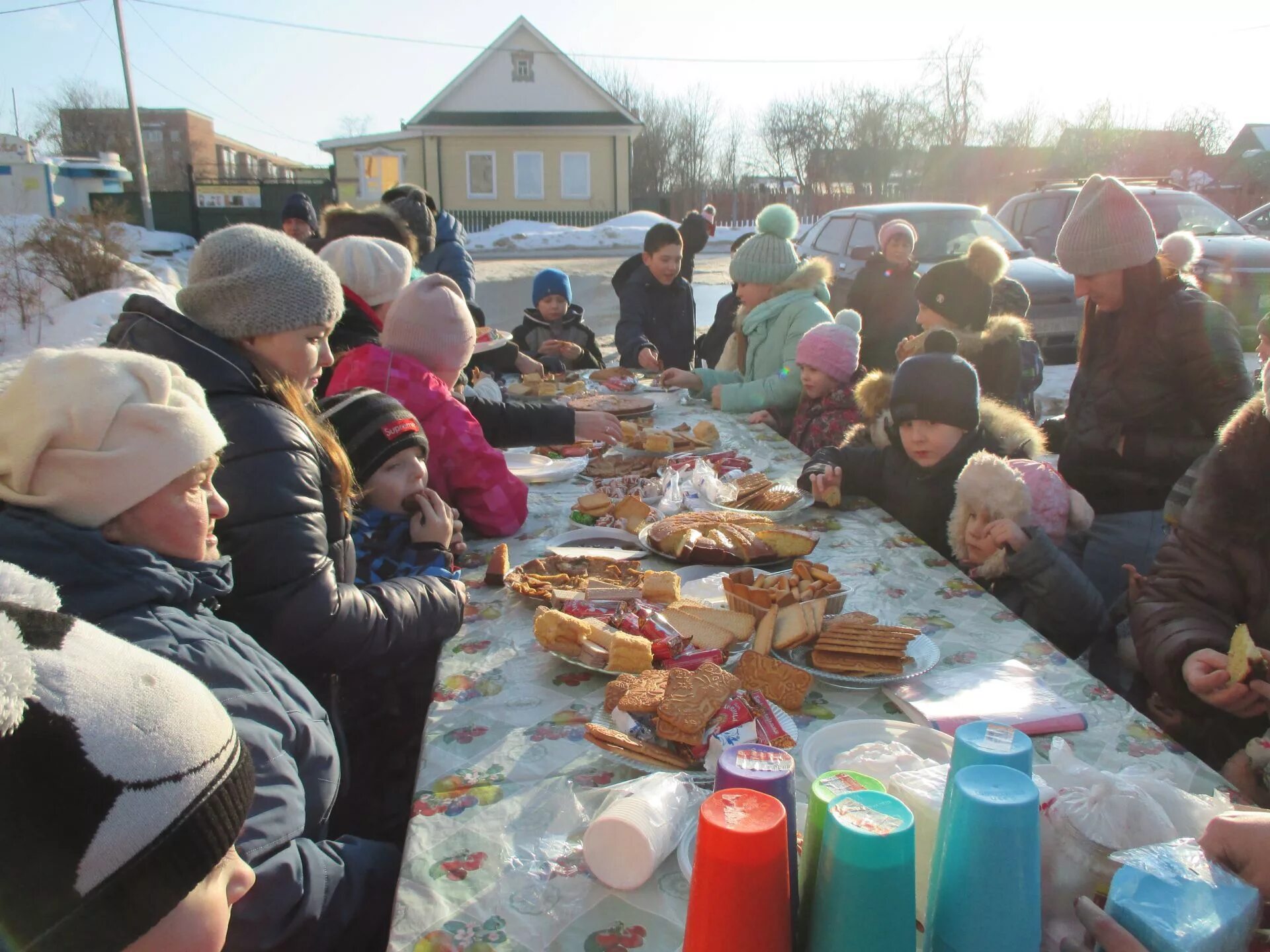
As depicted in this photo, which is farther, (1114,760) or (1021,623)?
(1021,623)

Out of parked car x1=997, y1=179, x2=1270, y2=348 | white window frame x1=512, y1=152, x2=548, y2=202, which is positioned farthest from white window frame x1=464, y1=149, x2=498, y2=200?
parked car x1=997, y1=179, x2=1270, y2=348

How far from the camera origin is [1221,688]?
1895 mm

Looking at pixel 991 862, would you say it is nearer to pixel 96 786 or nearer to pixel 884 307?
pixel 96 786

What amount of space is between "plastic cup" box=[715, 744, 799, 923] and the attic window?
31461 mm

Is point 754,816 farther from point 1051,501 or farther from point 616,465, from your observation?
point 616,465

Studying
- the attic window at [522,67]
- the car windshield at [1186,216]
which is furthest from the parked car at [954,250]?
the attic window at [522,67]

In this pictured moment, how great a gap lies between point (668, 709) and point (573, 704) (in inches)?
11.7

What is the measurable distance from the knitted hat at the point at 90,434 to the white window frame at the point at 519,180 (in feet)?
96.4

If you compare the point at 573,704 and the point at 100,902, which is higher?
the point at 100,902

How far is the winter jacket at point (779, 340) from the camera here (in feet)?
14.8

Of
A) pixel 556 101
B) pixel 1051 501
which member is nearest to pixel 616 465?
pixel 1051 501

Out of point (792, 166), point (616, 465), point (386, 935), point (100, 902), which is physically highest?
point (792, 166)

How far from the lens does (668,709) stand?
5.11 ft

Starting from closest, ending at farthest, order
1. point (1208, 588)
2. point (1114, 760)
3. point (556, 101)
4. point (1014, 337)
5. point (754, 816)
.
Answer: point (754, 816) → point (1114, 760) → point (1208, 588) → point (1014, 337) → point (556, 101)
